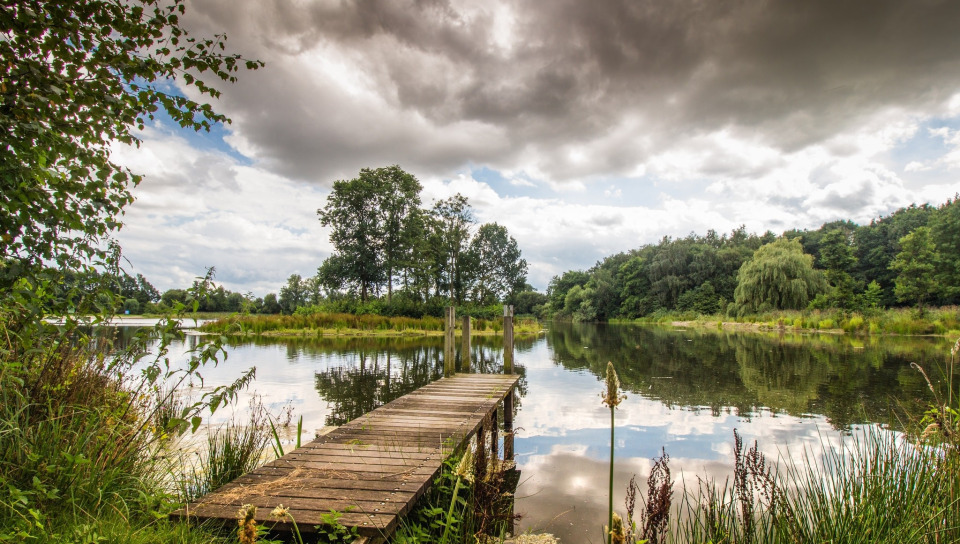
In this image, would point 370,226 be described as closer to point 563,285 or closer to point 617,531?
point 617,531

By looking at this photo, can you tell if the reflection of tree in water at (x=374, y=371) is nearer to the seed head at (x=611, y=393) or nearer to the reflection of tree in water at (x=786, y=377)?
the reflection of tree in water at (x=786, y=377)

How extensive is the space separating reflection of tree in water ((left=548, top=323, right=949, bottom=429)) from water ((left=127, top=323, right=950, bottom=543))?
40 millimetres

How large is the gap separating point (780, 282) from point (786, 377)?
2783 centimetres

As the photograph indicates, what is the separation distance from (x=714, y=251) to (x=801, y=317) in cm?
3412

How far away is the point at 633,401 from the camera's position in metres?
9.70

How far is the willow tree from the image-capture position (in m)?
35.2

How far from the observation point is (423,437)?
184 inches

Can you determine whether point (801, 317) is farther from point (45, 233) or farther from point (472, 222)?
point (45, 233)

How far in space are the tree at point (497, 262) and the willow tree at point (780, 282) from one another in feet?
79.8

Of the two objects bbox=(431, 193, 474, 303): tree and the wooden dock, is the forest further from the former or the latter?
the wooden dock

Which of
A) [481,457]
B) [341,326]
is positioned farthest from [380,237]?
[481,457]

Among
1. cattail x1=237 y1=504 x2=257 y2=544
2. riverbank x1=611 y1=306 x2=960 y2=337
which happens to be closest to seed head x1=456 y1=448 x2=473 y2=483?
cattail x1=237 y1=504 x2=257 y2=544

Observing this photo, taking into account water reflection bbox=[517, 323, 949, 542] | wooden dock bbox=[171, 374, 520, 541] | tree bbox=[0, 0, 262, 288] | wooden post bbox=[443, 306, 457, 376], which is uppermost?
tree bbox=[0, 0, 262, 288]

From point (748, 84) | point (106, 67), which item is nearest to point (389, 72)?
point (748, 84)
